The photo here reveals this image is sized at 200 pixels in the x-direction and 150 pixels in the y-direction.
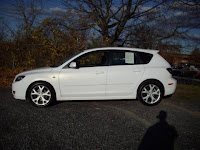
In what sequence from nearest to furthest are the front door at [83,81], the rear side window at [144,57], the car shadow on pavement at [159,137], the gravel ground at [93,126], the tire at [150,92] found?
the car shadow on pavement at [159,137], the gravel ground at [93,126], the front door at [83,81], the tire at [150,92], the rear side window at [144,57]

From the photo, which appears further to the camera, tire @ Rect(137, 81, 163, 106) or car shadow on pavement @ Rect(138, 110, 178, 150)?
tire @ Rect(137, 81, 163, 106)

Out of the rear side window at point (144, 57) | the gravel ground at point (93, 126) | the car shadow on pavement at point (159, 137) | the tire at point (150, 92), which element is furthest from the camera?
the rear side window at point (144, 57)

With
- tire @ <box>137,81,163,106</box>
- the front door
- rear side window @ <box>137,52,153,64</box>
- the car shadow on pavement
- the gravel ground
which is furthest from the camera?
rear side window @ <box>137,52,153,64</box>

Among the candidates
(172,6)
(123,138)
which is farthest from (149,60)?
(172,6)

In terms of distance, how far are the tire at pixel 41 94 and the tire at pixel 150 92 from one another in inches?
93.4

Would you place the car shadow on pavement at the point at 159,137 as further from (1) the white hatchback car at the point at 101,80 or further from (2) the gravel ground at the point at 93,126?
(1) the white hatchback car at the point at 101,80

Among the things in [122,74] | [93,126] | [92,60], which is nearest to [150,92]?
[122,74]

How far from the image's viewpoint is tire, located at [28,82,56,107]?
14.0ft

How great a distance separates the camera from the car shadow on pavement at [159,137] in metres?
2.32

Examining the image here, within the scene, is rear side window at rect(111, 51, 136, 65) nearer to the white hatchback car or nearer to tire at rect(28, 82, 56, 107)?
the white hatchback car

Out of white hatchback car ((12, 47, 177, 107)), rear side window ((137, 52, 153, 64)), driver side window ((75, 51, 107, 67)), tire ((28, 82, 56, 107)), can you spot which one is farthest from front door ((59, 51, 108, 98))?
rear side window ((137, 52, 153, 64))

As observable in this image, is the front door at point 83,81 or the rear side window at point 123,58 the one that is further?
the rear side window at point 123,58

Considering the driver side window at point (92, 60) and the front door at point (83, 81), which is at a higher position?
the driver side window at point (92, 60)

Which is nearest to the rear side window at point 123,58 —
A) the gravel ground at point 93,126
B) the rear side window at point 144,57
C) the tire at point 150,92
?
the rear side window at point 144,57
